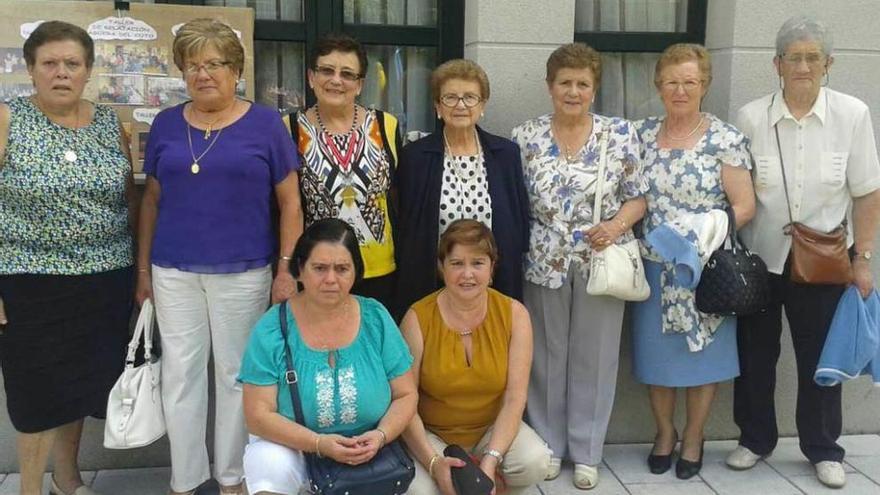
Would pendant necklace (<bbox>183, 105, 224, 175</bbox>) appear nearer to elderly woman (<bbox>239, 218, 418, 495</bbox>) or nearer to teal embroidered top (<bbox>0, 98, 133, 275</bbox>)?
teal embroidered top (<bbox>0, 98, 133, 275</bbox>)

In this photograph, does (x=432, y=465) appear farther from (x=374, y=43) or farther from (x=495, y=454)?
(x=374, y=43)

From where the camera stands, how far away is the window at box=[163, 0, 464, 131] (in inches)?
169

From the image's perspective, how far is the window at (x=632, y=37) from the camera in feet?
14.9

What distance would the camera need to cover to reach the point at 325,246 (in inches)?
117

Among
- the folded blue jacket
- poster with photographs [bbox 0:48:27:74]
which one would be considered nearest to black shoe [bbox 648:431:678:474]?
the folded blue jacket

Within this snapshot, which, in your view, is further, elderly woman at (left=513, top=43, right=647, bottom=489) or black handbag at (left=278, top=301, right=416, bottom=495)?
elderly woman at (left=513, top=43, right=647, bottom=489)

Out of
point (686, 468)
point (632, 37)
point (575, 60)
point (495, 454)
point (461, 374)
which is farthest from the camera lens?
point (632, 37)

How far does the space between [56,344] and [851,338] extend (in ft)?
10.9

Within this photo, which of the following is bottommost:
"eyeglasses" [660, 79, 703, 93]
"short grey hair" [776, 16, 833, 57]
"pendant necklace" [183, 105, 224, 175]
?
"pendant necklace" [183, 105, 224, 175]

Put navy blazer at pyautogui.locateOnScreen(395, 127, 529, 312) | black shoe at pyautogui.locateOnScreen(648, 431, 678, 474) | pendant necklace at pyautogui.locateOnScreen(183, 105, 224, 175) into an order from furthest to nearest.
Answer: black shoe at pyautogui.locateOnScreen(648, 431, 678, 474) → navy blazer at pyautogui.locateOnScreen(395, 127, 529, 312) → pendant necklace at pyautogui.locateOnScreen(183, 105, 224, 175)

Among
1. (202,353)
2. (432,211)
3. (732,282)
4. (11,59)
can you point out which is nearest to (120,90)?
(11,59)

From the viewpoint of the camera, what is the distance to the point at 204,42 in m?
3.17

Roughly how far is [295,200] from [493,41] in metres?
1.35

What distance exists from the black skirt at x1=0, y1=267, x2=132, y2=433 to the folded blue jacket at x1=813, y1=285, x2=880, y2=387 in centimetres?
304
